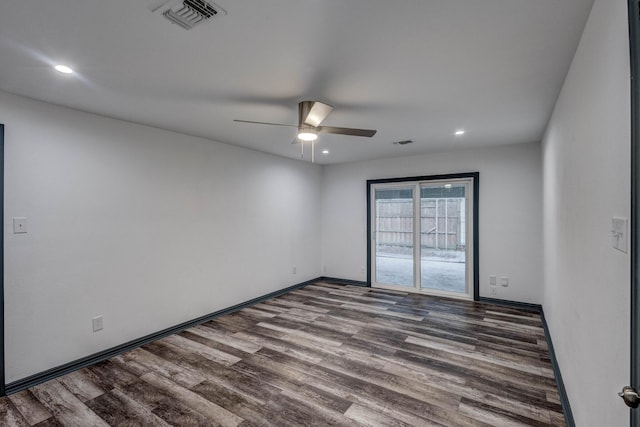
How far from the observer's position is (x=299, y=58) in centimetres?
200

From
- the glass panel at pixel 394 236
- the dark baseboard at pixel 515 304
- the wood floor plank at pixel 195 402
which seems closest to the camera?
the wood floor plank at pixel 195 402

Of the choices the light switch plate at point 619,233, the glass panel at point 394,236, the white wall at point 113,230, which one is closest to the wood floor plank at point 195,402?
the white wall at point 113,230

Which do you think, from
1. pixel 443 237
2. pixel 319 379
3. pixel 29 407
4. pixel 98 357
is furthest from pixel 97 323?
pixel 443 237

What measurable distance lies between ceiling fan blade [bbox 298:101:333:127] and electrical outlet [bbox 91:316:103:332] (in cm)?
274

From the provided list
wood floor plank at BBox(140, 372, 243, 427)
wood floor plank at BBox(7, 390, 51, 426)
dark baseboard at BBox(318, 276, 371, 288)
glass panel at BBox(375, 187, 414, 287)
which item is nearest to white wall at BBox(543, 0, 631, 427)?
wood floor plank at BBox(140, 372, 243, 427)

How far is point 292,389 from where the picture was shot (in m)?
2.53

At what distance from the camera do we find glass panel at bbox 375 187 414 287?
219 inches

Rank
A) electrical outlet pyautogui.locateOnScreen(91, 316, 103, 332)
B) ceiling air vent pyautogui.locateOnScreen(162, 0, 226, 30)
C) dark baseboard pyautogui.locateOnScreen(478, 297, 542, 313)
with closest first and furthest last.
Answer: ceiling air vent pyautogui.locateOnScreen(162, 0, 226, 30)
electrical outlet pyautogui.locateOnScreen(91, 316, 103, 332)
dark baseboard pyautogui.locateOnScreen(478, 297, 542, 313)

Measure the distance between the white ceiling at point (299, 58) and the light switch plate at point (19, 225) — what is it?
3.41 ft

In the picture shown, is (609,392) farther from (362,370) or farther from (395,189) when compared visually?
(395,189)

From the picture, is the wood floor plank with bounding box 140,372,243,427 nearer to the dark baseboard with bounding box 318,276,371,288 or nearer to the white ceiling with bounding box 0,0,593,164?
the white ceiling with bounding box 0,0,593,164

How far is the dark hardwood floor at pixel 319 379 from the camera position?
2209 millimetres

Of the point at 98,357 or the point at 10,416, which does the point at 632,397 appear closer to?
the point at 10,416

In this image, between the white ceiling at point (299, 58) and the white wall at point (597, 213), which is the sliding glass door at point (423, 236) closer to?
the white ceiling at point (299, 58)
